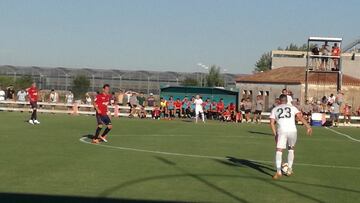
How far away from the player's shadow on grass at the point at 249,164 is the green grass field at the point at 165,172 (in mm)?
26

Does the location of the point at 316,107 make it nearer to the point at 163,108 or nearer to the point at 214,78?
the point at 163,108

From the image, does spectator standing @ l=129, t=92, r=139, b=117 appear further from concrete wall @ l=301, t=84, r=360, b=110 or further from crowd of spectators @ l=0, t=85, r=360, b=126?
concrete wall @ l=301, t=84, r=360, b=110

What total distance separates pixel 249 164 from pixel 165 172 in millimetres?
3014

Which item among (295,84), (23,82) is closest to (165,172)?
(295,84)

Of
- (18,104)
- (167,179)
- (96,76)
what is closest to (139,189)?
(167,179)

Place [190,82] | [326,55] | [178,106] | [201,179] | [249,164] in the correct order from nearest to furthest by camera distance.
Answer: [201,179] < [249,164] < [178,106] < [326,55] < [190,82]

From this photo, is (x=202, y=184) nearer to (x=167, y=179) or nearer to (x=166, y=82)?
(x=167, y=179)

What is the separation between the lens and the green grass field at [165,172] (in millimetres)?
10125

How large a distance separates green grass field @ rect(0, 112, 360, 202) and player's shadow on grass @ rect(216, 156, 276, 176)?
0.08 ft

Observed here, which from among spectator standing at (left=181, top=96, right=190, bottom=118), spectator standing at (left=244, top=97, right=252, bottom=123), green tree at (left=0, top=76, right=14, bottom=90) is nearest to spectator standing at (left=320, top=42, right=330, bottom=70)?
spectator standing at (left=244, top=97, right=252, bottom=123)

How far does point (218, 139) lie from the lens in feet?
75.7

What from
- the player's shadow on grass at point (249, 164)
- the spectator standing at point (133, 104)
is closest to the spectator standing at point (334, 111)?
the spectator standing at point (133, 104)

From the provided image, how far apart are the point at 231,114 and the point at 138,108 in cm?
669

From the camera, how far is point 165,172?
1284 centimetres
